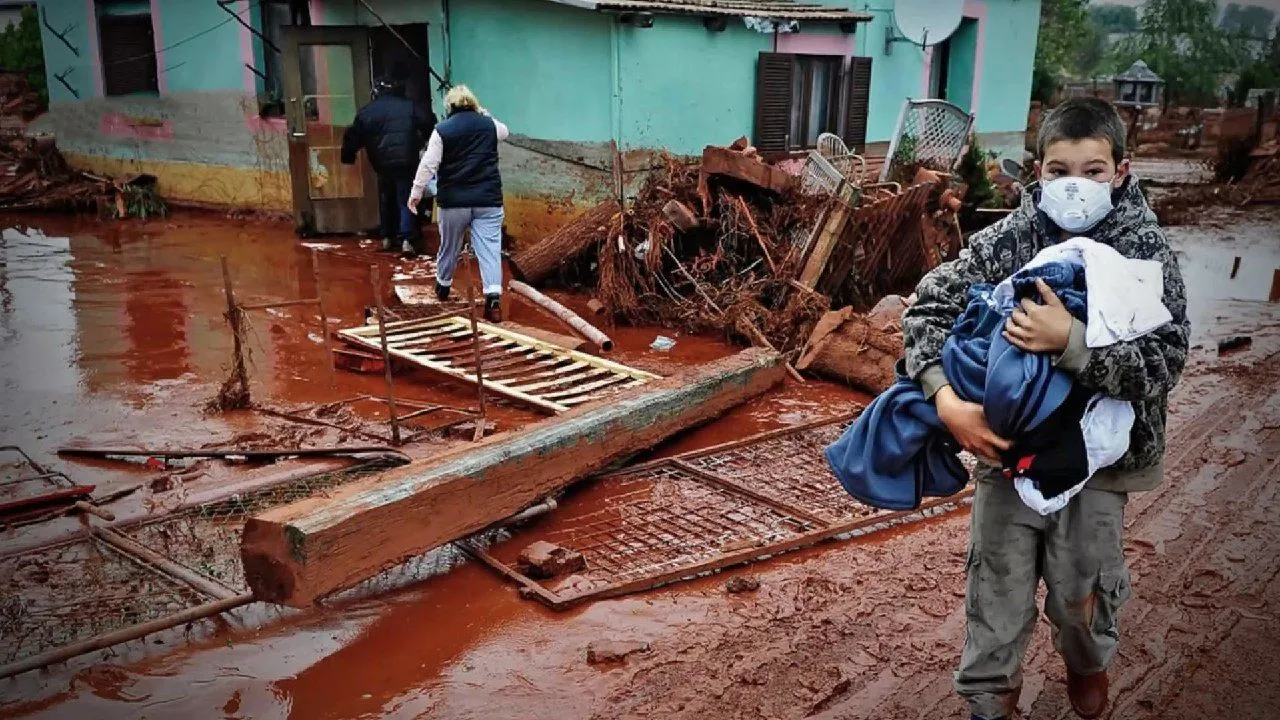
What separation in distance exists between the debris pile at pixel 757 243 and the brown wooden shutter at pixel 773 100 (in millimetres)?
3215

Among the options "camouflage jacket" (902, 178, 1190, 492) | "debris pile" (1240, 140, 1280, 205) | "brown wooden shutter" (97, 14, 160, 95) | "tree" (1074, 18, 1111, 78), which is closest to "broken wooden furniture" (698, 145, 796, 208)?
"camouflage jacket" (902, 178, 1190, 492)

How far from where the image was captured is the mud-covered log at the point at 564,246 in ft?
29.6

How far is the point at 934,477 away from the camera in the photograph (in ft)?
8.49

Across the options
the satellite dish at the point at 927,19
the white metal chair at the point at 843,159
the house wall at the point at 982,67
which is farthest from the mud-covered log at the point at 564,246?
the house wall at the point at 982,67

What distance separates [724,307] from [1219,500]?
4049 mm

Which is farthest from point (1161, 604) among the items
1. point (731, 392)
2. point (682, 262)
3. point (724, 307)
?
point (682, 262)

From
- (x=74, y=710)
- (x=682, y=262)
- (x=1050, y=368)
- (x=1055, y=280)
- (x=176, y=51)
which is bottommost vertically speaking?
(x=74, y=710)

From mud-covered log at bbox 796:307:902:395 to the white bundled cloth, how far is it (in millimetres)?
4066

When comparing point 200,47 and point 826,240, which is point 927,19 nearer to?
point 826,240

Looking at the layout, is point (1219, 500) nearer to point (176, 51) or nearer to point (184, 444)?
point (184, 444)

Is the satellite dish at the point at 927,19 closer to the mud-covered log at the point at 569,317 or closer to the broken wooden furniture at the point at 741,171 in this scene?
the broken wooden furniture at the point at 741,171

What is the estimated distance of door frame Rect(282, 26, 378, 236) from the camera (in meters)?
11.4

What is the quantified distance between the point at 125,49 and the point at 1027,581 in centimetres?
1637

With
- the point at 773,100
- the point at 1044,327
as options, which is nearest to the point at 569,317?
the point at 773,100
